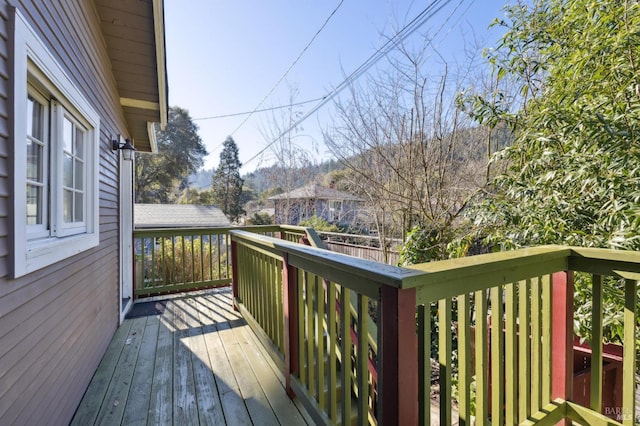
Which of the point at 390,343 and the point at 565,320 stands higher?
the point at 390,343

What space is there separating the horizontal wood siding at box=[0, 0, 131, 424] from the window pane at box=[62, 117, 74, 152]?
30 centimetres

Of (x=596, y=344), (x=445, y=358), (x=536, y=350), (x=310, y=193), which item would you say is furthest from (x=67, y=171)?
(x=310, y=193)

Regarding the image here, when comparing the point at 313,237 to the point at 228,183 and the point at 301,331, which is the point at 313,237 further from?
the point at 228,183

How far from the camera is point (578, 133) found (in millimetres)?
1830

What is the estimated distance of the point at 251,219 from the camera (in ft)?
72.1

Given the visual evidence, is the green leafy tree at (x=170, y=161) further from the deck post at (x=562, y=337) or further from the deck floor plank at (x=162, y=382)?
the deck post at (x=562, y=337)

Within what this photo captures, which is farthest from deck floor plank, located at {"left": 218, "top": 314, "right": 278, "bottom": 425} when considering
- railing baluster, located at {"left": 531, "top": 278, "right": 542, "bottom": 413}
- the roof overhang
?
the roof overhang

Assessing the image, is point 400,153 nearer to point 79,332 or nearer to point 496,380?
point 496,380

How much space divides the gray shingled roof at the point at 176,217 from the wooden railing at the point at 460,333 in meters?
12.9

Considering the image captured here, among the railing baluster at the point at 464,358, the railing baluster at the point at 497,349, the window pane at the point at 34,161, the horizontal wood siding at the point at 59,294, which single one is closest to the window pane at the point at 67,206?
the horizontal wood siding at the point at 59,294

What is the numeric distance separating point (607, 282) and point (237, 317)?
3336 mm

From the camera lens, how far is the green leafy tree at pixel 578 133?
163 cm

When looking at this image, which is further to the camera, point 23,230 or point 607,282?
point 607,282

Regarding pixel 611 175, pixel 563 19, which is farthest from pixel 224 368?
pixel 563 19
